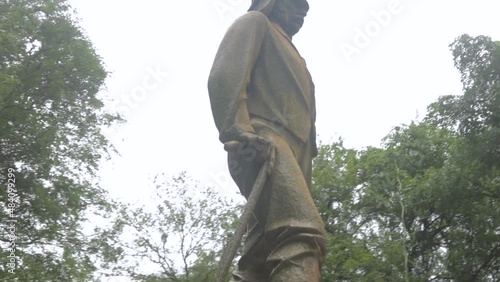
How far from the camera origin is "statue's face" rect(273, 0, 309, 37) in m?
5.03

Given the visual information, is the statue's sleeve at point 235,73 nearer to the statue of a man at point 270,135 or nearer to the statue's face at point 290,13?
the statue of a man at point 270,135

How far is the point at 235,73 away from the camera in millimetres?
4258

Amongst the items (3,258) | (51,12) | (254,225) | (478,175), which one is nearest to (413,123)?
(478,175)

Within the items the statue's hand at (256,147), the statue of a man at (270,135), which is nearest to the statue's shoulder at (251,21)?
the statue of a man at (270,135)

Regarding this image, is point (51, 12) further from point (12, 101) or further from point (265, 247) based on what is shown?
point (265, 247)

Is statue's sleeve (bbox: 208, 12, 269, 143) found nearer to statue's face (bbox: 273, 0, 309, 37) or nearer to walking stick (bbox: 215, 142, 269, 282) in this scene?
walking stick (bbox: 215, 142, 269, 282)

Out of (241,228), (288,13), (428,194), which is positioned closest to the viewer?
(241,228)

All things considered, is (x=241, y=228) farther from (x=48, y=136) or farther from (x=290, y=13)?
(x=48, y=136)

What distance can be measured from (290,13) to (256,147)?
155cm

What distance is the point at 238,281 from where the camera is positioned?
13.0ft

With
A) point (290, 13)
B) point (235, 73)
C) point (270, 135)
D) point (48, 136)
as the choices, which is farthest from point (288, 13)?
point (48, 136)

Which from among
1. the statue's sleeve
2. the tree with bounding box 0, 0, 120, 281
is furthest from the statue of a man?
the tree with bounding box 0, 0, 120, 281

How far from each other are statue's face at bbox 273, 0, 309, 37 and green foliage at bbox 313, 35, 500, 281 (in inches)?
463

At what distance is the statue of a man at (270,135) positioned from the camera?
374 cm
